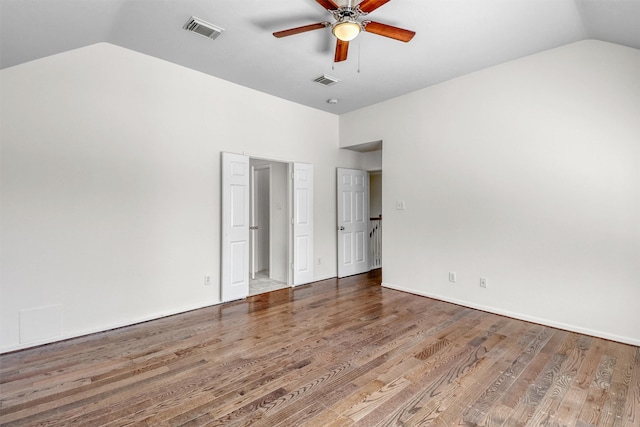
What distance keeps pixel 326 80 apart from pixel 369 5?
202 cm

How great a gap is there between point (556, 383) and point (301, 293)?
3.18 metres

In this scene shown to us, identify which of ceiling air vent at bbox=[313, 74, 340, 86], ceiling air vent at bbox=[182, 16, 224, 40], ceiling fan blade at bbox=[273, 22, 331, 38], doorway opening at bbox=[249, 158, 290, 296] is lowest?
doorway opening at bbox=[249, 158, 290, 296]

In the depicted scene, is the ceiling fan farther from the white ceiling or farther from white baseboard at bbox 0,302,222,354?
white baseboard at bbox 0,302,222,354

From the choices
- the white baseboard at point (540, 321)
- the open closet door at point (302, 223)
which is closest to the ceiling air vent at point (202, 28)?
the open closet door at point (302, 223)

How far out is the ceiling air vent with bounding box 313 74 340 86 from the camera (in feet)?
13.4

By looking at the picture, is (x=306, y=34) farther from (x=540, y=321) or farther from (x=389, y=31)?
(x=540, y=321)

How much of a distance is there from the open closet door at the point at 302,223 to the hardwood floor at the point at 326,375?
5.00ft

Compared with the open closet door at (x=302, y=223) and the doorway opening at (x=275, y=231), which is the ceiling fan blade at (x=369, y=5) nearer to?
the open closet door at (x=302, y=223)

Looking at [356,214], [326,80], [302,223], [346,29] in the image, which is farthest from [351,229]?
[346,29]

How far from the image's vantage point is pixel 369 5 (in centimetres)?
221

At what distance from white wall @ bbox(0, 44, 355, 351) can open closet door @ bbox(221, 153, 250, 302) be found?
0.11m

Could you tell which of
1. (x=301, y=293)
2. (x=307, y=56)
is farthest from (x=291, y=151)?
(x=301, y=293)

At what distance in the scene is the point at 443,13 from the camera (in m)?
2.71

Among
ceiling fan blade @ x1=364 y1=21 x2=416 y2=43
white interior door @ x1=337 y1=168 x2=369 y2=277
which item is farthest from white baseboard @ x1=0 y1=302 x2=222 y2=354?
ceiling fan blade @ x1=364 y1=21 x2=416 y2=43
